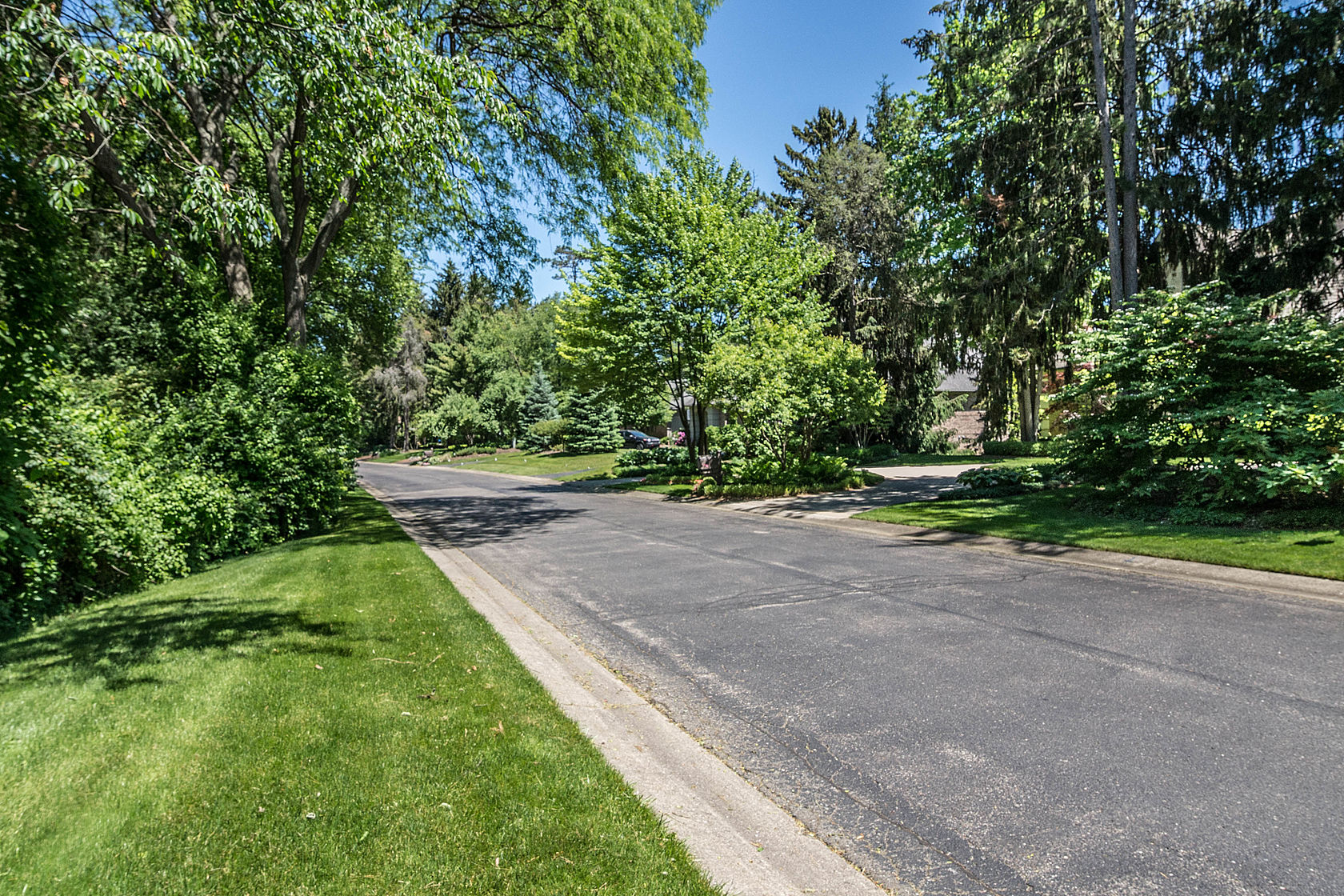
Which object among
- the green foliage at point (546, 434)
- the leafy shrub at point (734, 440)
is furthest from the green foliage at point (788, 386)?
the green foliage at point (546, 434)

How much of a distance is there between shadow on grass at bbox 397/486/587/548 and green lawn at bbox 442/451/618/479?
438 inches

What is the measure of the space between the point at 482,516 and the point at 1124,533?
43.9 ft

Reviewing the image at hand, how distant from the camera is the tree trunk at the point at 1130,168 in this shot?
43.8ft

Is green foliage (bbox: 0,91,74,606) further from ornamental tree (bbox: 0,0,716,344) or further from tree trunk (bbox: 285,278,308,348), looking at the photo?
tree trunk (bbox: 285,278,308,348)

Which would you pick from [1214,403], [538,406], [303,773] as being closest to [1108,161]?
[1214,403]

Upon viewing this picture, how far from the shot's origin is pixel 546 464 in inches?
1656

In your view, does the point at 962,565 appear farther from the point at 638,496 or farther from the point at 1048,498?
the point at 638,496

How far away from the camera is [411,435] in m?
74.6

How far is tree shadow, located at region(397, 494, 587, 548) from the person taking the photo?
13.2m

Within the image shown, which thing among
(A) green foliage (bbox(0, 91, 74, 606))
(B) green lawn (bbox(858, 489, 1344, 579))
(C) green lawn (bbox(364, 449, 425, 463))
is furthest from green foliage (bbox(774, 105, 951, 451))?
(C) green lawn (bbox(364, 449, 425, 463))

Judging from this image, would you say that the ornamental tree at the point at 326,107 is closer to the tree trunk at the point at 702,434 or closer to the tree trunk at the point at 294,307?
the tree trunk at the point at 294,307

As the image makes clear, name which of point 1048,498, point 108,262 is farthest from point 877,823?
point 108,262

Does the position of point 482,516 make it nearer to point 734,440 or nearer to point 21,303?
point 734,440

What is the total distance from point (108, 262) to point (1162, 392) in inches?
742
